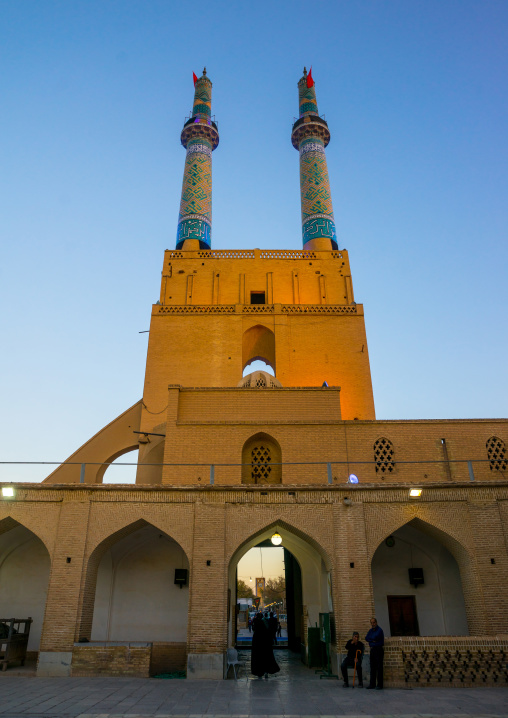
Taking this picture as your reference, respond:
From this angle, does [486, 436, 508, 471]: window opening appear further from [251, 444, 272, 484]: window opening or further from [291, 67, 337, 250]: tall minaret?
[291, 67, 337, 250]: tall minaret

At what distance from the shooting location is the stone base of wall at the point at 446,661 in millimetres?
9133

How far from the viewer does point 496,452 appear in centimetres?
1412

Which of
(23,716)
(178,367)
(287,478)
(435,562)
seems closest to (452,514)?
(435,562)

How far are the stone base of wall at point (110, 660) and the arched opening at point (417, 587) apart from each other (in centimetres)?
534

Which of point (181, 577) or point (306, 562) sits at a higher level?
point (306, 562)

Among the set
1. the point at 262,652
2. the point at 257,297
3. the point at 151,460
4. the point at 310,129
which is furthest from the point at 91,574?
the point at 310,129

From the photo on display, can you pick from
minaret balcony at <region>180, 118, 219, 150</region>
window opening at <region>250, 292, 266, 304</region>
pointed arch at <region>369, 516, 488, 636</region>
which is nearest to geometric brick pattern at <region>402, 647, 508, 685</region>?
pointed arch at <region>369, 516, 488, 636</region>

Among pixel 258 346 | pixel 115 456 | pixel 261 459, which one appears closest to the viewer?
pixel 261 459

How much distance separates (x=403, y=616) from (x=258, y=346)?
1066 centimetres

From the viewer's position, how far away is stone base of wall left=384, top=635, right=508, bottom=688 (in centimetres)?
913

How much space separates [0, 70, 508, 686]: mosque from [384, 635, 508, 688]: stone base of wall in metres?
0.02

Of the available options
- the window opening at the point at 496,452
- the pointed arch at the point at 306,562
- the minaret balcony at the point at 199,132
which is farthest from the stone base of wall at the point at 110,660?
the minaret balcony at the point at 199,132

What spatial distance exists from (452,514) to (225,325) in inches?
419

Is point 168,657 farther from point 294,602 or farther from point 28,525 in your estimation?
point 294,602
